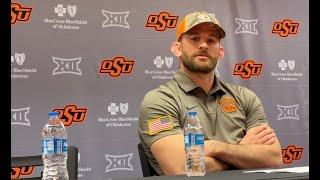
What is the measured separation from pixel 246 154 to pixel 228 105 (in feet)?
1.24

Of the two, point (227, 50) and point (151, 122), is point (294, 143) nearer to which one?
point (227, 50)

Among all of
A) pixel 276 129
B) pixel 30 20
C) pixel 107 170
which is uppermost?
pixel 30 20

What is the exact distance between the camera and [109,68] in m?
3.63

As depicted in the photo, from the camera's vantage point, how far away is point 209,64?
2.51 meters

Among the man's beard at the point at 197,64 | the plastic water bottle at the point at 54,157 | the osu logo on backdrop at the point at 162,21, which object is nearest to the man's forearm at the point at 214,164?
the man's beard at the point at 197,64

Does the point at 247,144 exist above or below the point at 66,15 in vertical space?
below

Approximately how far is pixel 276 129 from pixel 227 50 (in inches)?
32.9

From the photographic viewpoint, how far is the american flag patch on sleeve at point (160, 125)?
2232 mm

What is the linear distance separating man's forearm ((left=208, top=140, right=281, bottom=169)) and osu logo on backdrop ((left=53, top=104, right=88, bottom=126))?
1.59m

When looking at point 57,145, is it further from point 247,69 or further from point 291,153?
point 291,153

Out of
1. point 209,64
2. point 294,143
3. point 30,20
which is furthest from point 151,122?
point 294,143

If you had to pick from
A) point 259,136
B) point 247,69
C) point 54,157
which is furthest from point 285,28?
point 54,157

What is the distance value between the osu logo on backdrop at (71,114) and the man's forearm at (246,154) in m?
1.59

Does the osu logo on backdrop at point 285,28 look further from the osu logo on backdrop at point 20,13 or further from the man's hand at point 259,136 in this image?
the osu logo on backdrop at point 20,13
